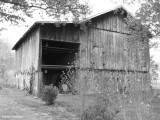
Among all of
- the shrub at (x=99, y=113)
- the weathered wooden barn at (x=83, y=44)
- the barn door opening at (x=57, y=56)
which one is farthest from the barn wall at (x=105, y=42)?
the shrub at (x=99, y=113)

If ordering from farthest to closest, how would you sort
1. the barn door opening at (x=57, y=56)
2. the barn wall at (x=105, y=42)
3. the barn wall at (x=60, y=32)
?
the barn door opening at (x=57, y=56) → the barn wall at (x=105, y=42) → the barn wall at (x=60, y=32)

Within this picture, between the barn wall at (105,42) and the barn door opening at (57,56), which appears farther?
the barn door opening at (57,56)

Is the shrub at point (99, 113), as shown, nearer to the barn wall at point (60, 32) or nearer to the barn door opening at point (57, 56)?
the barn wall at point (60, 32)

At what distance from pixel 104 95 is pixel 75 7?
596cm

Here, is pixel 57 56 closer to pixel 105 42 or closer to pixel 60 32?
pixel 105 42

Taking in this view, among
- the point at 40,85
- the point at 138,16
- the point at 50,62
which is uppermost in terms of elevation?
the point at 138,16

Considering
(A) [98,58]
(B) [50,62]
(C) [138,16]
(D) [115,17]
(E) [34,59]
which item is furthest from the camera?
(B) [50,62]

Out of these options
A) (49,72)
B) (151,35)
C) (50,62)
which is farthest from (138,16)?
(50,62)

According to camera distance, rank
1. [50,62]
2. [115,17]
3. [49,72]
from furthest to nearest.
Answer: [50,62], [49,72], [115,17]

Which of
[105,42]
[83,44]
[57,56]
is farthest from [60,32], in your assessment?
[57,56]

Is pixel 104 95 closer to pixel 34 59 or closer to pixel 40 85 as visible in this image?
pixel 40 85

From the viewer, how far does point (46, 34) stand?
1589 cm

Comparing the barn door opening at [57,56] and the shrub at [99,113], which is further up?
the barn door opening at [57,56]

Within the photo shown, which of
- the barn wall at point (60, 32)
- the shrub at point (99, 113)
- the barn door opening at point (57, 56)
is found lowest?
the shrub at point (99, 113)
